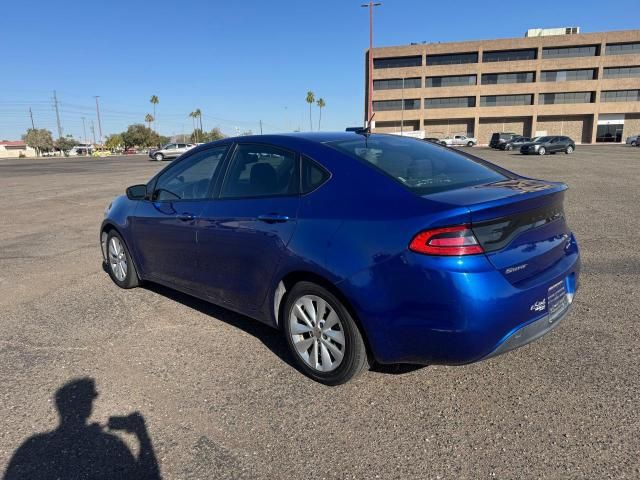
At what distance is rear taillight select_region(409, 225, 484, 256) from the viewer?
7.89 ft

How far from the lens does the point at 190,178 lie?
164 inches

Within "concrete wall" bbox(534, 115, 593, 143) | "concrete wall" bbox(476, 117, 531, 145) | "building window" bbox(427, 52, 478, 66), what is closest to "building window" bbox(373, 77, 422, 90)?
"building window" bbox(427, 52, 478, 66)

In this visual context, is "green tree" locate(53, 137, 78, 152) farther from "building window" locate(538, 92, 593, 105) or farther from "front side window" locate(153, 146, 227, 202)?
"front side window" locate(153, 146, 227, 202)

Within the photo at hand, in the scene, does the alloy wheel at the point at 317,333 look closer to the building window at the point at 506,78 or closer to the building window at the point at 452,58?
the building window at the point at 506,78

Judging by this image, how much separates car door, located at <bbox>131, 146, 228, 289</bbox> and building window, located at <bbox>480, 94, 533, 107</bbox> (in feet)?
230

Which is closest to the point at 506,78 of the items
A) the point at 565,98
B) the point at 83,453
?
the point at 565,98

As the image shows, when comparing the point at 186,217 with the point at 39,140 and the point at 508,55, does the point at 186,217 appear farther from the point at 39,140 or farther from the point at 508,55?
the point at 39,140

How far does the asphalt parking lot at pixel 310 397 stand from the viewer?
235cm

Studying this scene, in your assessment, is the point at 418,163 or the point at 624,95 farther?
the point at 624,95

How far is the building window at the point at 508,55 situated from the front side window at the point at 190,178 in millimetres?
71795

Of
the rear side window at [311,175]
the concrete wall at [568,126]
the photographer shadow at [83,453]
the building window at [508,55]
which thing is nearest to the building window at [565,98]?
the concrete wall at [568,126]

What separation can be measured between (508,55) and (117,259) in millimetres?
72426

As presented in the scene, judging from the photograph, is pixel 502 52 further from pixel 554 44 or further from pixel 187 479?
pixel 187 479

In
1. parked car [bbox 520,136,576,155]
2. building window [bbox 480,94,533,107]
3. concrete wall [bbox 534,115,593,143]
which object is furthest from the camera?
concrete wall [bbox 534,115,593,143]
